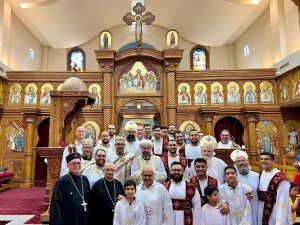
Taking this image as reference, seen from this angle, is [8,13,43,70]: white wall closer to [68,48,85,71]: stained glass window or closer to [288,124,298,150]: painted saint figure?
[68,48,85,71]: stained glass window

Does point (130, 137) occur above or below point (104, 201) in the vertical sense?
above

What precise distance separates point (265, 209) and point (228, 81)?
28.2ft

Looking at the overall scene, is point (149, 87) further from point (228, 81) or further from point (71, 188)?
point (71, 188)

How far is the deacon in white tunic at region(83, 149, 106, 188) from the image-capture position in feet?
13.2

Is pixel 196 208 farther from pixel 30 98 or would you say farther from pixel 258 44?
pixel 258 44

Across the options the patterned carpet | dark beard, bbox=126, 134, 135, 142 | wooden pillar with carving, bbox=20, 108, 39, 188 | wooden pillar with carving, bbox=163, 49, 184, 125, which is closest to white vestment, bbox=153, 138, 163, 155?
dark beard, bbox=126, 134, 135, 142

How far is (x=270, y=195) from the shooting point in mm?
3760

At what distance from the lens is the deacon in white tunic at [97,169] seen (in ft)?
13.2

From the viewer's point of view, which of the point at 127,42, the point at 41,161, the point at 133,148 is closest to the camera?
the point at 133,148

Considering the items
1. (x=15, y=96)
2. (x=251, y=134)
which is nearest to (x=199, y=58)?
(x=251, y=134)

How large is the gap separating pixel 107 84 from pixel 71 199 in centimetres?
839

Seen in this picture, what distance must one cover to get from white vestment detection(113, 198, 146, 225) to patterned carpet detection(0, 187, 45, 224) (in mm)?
3241

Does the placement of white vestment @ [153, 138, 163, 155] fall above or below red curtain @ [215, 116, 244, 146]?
below

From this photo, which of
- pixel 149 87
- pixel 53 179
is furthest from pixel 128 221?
pixel 149 87
